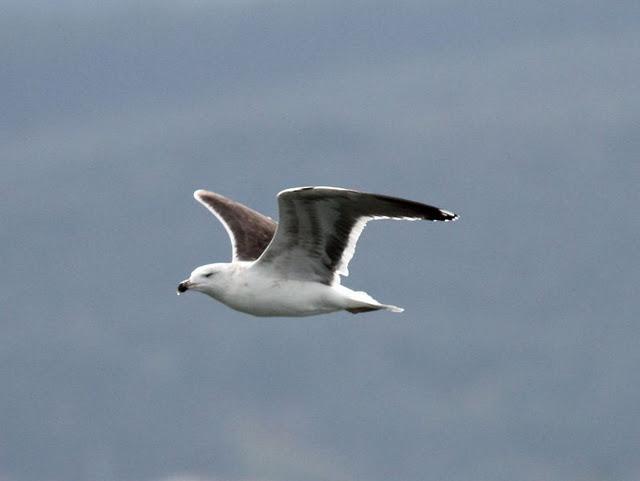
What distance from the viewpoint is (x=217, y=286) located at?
20.3 metres

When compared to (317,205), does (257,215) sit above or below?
above

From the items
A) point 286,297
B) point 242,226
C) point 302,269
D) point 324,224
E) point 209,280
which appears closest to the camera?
point 324,224

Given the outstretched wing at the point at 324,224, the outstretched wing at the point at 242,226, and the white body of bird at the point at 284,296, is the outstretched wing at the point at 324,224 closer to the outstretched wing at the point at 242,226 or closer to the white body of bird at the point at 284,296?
the white body of bird at the point at 284,296

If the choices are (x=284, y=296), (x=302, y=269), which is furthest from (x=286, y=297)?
(x=302, y=269)

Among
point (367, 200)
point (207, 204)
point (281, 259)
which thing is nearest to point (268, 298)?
point (281, 259)

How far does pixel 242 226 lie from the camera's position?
2264 centimetres

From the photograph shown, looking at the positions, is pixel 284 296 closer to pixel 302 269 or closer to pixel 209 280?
pixel 302 269

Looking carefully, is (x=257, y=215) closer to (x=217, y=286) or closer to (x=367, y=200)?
(x=217, y=286)

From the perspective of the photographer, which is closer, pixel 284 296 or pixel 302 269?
pixel 284 296

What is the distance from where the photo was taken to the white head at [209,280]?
66.7ft

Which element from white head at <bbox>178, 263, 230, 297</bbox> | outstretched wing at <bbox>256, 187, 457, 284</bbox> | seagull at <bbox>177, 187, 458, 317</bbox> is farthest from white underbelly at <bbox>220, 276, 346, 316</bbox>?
white head at <bbox>178, 263, 230, 297</bbox>

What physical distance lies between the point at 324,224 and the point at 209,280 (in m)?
1.80

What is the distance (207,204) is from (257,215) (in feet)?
3.01

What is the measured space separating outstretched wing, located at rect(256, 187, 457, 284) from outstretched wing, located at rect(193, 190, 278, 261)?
5.79ft
